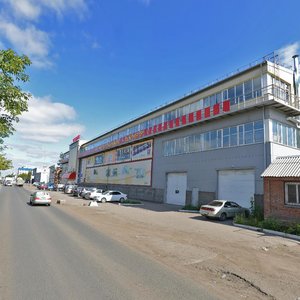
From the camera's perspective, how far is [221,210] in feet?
66.8

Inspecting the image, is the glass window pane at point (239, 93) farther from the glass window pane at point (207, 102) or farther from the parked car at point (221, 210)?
the parked car at point (221, 210)

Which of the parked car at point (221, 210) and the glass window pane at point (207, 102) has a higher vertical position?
the glass window pane at point (207, 102)

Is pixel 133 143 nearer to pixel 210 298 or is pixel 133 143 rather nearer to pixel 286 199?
pixel 286 199

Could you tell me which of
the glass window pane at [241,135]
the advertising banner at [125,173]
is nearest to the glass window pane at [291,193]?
the glass window pane at [241,135]

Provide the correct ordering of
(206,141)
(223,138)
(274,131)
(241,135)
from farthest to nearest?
(206,141)
(223,138)
(241,135)
(274,131)

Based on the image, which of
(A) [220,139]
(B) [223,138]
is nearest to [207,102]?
(A) [220,139]

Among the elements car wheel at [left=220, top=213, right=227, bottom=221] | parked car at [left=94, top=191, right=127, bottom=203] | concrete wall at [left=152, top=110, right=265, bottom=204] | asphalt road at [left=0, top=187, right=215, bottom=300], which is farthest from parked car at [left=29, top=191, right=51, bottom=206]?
asphalt road at [left=0, top=187, right=215, bottom=300]

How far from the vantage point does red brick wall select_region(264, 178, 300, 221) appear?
16484 mm

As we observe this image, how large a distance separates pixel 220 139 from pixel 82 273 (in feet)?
73.3

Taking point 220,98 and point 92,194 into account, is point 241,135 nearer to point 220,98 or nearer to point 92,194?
point 220,98

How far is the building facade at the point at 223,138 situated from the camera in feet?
76.2

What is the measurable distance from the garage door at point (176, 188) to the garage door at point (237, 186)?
19.8ft

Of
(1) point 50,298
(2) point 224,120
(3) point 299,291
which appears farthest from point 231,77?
(1) point 50,298

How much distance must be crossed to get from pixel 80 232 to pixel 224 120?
1874cm
